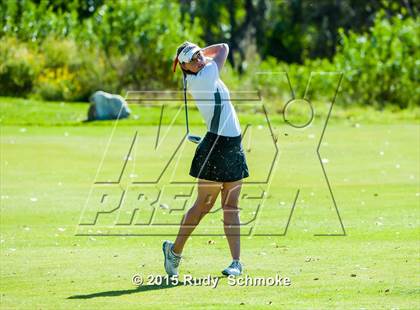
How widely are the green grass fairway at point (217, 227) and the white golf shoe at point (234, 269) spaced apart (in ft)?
0.29

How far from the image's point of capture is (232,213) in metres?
9.20

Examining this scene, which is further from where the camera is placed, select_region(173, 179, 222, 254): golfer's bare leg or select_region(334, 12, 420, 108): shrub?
select_region(334, 12, 420, 108): shrub

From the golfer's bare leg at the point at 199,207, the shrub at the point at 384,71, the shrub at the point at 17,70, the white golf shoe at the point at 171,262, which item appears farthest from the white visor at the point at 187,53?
the shrub at the point at 17,70

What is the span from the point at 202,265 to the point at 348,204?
4994 mm

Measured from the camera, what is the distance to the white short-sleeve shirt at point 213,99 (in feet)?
28.9

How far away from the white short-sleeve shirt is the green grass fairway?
1290 millimetres

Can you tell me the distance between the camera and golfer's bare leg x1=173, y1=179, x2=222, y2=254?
30.0 feet

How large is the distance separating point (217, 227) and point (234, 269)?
10.9ft

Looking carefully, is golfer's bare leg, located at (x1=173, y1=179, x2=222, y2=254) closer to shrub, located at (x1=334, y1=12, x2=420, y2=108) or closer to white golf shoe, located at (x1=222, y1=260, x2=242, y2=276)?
white golf shoe, located at (x1=222, y1=260, x2=242, y2=276)

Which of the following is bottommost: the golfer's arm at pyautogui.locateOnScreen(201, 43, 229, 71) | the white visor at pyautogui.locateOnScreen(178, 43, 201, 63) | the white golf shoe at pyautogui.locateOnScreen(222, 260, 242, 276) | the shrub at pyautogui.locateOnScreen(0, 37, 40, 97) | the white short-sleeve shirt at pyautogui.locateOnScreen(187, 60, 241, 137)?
the shrub at pyautogui.locateOnScreen(0, 37, 40, 97)

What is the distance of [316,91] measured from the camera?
33.1 metres

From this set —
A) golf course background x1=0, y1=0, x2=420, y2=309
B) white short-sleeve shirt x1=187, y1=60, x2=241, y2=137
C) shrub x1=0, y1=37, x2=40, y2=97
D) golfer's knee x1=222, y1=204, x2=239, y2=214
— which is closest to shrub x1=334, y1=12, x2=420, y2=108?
golf course background x1=0, y1=0, x2=420, y2=309

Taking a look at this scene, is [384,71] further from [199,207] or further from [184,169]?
[199,207]

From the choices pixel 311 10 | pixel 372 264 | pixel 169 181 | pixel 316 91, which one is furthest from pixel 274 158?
pixel 311 10
